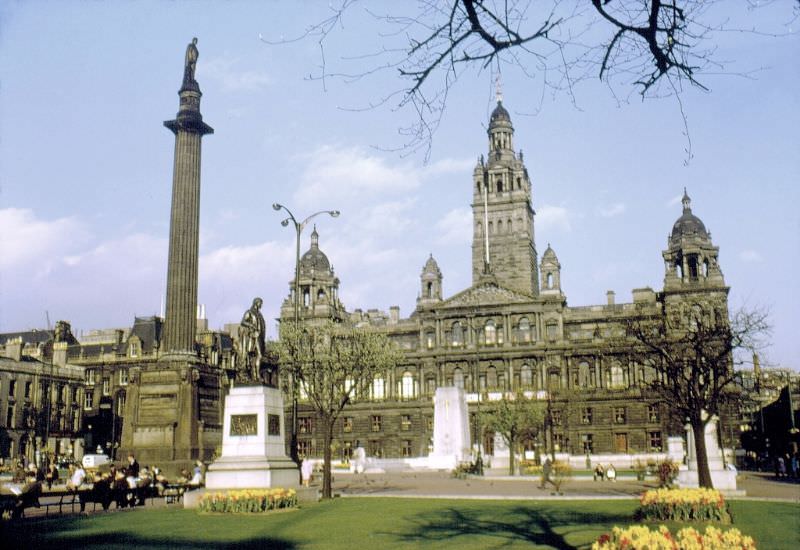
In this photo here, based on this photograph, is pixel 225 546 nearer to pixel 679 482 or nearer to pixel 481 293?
pixel 679 482

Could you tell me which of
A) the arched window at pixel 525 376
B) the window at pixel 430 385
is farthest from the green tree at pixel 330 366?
the window at pixel 430 385

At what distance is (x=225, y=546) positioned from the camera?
49.1ft

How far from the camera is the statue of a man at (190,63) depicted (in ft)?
150

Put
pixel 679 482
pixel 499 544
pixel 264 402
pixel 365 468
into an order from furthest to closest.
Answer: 1. pixel 365 468
2. pixel 679 482
3. pixel 264 402
4. pixel 499 544

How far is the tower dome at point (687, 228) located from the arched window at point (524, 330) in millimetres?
19625

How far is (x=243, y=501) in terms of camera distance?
2111 cm

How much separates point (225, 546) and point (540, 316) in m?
78.0

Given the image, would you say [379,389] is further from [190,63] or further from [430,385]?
[190,63]

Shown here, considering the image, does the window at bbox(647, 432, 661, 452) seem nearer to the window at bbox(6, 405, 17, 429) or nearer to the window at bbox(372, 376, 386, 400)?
the window at bbox(372, 376, 386, 400)

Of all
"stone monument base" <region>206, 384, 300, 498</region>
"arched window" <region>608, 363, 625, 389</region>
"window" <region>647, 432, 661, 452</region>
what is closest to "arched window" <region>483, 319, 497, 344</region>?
"arched window" <region>608, 363, 625, 389</region>

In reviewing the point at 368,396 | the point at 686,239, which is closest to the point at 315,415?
the point at 368,396

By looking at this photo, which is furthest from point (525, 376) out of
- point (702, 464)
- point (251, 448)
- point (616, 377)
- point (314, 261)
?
point (251, 448)

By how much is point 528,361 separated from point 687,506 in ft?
236

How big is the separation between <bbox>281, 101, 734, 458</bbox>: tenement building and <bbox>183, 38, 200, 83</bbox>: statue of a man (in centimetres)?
4946
